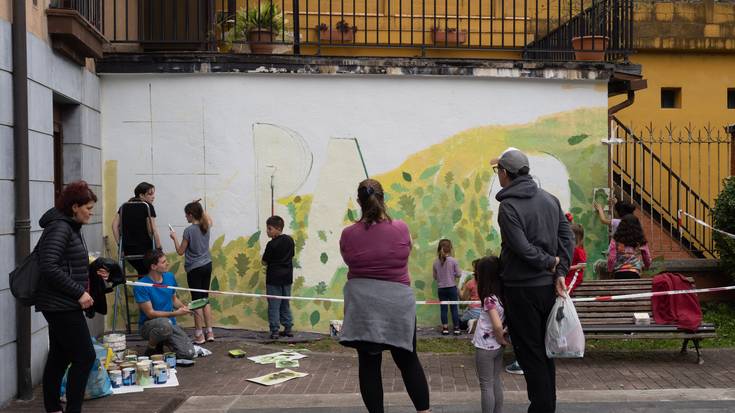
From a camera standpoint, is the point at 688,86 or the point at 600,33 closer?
the point at 600,33

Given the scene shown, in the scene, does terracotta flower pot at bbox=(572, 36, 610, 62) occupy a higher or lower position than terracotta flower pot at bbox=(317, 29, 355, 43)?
lower

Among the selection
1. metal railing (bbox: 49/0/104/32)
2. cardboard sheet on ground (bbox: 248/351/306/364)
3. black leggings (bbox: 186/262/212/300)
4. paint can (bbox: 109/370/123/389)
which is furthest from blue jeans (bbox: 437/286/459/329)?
metal railing (bbox: 49/0/104/32)

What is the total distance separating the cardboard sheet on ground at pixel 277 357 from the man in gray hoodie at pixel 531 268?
3.72 meters

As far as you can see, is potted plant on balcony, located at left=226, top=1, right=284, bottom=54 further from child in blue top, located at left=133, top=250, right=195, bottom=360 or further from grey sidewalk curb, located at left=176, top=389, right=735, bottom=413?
grey sidewalk curb, located at left=176, top=389, right=735, bottom=413

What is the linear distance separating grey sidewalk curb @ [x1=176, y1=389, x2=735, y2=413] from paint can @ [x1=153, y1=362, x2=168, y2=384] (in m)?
0.52

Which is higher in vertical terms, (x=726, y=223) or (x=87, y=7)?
(x=87, y=7)

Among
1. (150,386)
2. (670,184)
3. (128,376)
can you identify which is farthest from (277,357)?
(670,184)

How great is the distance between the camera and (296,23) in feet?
35.1

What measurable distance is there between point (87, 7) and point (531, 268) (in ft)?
20.3

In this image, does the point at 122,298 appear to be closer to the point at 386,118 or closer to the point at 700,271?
the point at 386,118

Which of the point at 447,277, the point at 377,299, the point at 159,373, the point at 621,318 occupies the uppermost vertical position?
the point at 377,299

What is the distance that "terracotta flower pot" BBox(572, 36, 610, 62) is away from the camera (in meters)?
11.0

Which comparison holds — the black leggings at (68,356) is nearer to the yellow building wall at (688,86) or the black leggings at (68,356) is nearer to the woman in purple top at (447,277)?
the woman in purple top at (447,277)

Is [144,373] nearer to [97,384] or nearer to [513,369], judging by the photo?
[97,384]
